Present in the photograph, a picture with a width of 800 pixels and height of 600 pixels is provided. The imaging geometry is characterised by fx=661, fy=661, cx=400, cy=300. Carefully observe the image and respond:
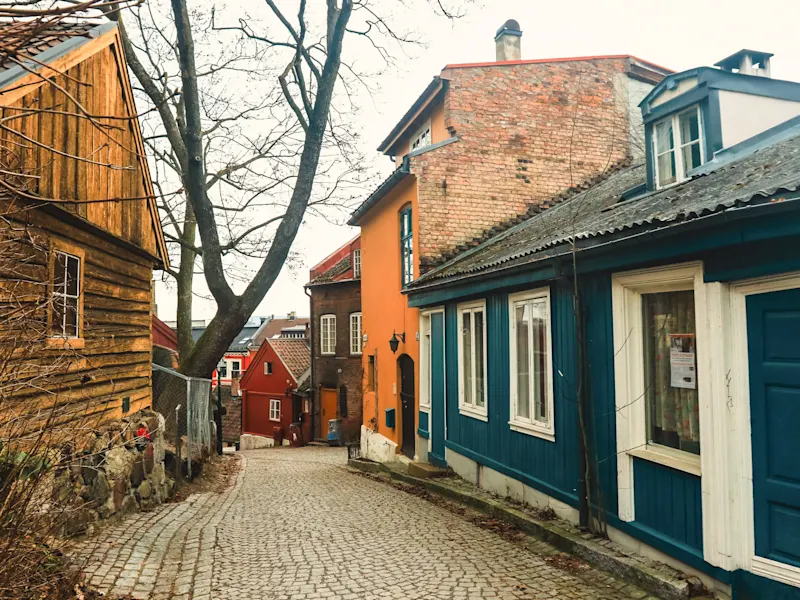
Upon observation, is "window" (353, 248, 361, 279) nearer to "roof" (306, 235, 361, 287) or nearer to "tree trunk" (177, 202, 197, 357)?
"roof" (306, 235, 361, 287)

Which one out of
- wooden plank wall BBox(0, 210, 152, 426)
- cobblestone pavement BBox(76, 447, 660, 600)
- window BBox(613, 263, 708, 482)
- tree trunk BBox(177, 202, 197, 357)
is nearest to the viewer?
window BBox(613, 263, 708, 482)

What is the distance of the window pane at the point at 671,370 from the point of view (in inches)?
217

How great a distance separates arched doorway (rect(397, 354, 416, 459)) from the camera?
14.7m

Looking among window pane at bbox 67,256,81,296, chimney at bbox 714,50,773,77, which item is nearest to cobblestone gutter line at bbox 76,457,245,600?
window pane at bbox 67,256,81,296

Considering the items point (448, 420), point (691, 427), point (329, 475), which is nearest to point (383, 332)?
point (329, 475)

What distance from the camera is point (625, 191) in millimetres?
9828

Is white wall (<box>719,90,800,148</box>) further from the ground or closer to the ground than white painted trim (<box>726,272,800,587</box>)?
further from the ground

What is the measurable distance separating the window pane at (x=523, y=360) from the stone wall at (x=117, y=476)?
4566mm

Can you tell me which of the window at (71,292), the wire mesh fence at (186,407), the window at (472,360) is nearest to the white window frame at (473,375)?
the window at (472,360)

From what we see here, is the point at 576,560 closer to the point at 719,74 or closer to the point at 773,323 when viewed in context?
the point at 773,323

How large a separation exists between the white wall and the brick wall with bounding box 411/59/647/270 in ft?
17.0

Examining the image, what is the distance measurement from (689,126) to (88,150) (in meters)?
8.19

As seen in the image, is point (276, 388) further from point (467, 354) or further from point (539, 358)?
point (539, 358)

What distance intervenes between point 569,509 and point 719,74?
578 centimetres
